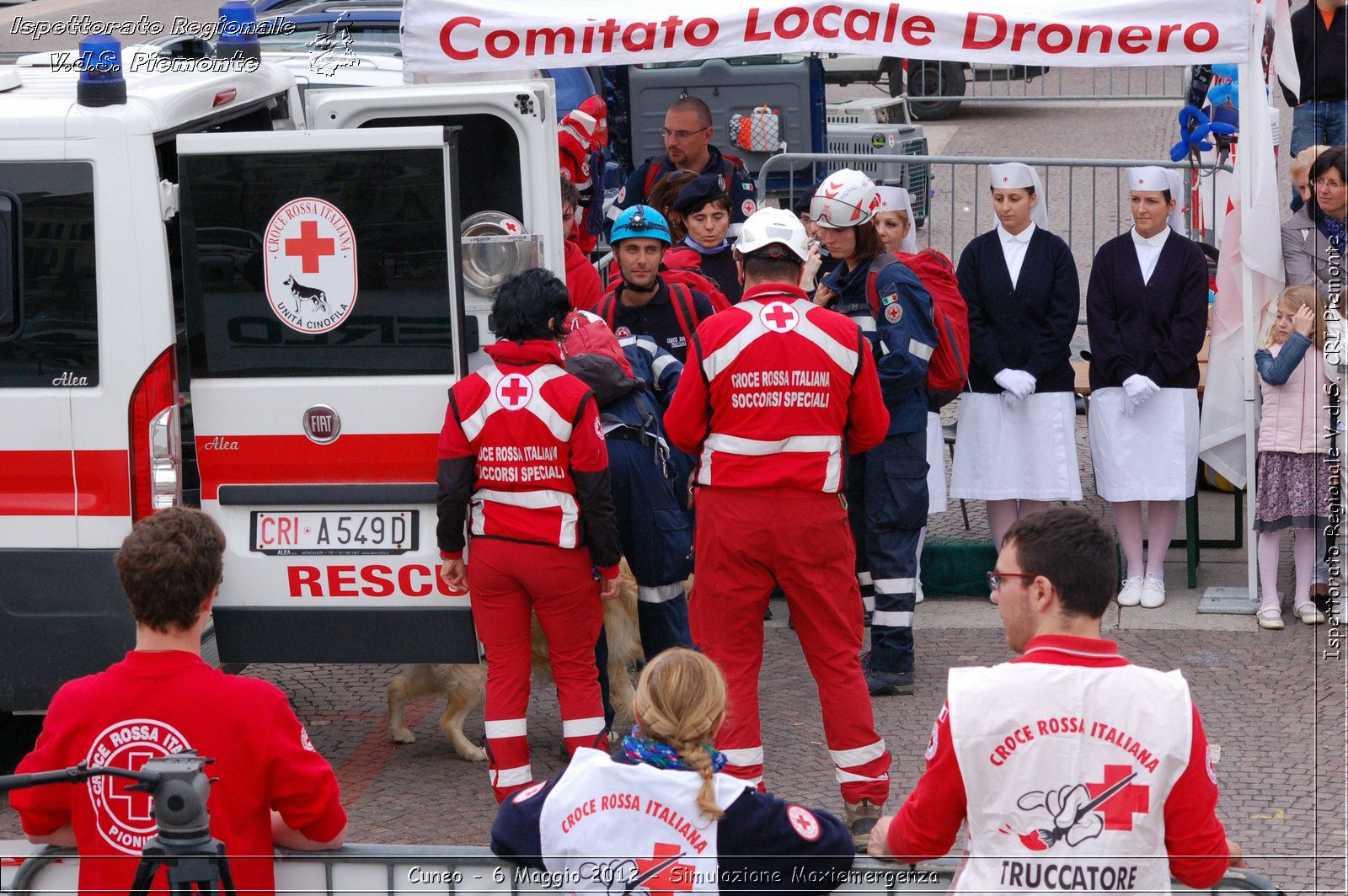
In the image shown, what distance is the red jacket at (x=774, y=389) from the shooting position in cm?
511

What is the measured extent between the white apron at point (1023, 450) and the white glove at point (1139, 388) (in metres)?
0.27

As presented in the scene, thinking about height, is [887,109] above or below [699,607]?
above

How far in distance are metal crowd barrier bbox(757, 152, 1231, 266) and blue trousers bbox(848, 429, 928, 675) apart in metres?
1.91

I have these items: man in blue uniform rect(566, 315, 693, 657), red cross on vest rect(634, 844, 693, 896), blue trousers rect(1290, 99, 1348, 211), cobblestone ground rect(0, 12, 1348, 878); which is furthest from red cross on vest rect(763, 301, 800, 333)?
blue trousers rect(1290, 99, 1348, 211)

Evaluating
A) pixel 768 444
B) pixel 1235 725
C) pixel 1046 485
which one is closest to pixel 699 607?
pixel 768 444

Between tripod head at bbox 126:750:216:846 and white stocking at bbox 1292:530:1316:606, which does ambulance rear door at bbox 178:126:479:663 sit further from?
white stocking at bbox 1292:530:1316:606

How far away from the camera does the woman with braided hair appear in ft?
9.87

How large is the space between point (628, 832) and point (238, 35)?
411cm

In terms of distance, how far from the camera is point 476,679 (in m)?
5.88

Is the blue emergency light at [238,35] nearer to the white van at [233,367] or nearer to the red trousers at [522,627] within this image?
the white van at [233,367]

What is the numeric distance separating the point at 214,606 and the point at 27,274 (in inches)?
47.7

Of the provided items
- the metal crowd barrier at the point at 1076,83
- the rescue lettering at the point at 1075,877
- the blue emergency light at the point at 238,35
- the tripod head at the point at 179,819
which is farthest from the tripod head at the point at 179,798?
the metal crowd barrier at the point at 1076,83

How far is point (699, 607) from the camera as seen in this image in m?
5.27

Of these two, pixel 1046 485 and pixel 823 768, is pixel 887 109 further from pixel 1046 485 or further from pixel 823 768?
pixel 823 768
